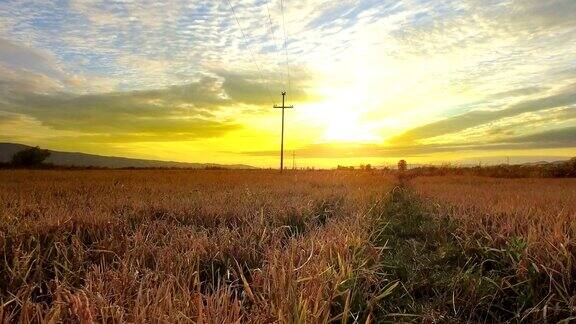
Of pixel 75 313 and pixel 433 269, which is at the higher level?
pixel 75 313

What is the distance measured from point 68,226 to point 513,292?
5.26m

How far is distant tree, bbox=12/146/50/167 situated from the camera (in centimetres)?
6575

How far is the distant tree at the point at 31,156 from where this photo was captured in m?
65.8

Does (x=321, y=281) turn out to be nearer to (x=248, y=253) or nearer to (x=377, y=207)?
(x=248, y=253)

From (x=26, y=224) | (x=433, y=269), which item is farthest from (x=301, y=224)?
(x=26, y=224)

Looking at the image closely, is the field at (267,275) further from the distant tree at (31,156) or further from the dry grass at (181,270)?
the distant tree at (31,156)

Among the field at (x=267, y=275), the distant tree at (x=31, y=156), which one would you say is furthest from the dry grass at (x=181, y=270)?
the distant tree at (x=31, y=156)

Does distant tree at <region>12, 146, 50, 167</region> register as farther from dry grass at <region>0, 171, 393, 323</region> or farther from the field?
the field

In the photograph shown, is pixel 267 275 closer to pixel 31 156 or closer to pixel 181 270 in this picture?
pixel 181 270

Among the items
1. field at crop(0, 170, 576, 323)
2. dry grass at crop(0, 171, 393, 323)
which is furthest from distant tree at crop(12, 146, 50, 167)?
field at crop(0, 170, 576, 323)

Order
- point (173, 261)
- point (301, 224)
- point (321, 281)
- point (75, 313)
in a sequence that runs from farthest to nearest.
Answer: point (301, 224), point (173, 261), point (321, 281), point (75, 313)

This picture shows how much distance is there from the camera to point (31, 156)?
67562mm

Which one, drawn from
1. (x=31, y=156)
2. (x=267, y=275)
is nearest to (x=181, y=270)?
(x=267, y=275)

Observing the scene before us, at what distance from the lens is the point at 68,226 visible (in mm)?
5578
